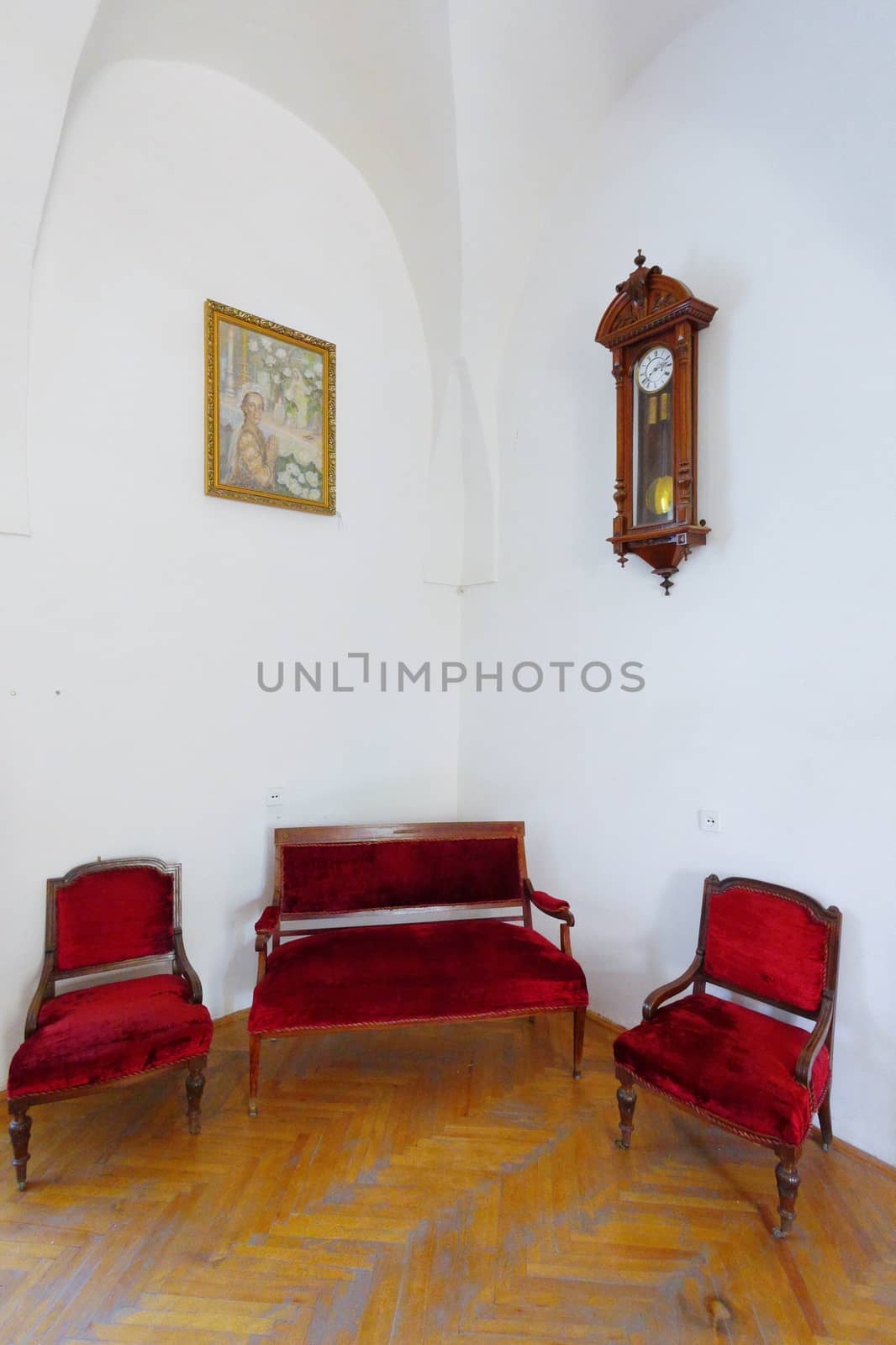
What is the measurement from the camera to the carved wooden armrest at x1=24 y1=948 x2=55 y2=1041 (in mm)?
2455

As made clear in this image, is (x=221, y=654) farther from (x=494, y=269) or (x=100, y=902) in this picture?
(x=494, y=269)

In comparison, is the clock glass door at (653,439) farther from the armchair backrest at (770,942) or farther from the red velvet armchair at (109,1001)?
the red velvet armchair at (109,1001)

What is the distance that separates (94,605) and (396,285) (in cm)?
243

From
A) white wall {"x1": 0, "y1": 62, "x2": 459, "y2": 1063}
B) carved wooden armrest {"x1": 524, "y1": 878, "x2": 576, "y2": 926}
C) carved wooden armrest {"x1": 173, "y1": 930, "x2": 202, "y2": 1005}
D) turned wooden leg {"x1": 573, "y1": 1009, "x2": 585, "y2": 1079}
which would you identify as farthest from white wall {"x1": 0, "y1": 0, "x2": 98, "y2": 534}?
turned wooden leg {"x1": 573, "y1": 1009, "x2": 585, "y2": 1079}

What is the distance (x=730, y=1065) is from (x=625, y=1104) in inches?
16.8

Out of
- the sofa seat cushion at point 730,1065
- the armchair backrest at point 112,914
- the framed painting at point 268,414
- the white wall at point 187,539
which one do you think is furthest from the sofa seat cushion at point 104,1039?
the framed painting at point 268,414

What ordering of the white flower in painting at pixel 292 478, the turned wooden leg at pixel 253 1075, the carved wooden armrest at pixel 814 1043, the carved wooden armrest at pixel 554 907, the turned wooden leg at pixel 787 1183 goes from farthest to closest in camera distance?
1. the white flower in painting at pixel 292 478
2. the carved wooden armrest at pixel 554 907
3. the turned wooden leg at pixel 253 1075
4. the carved wooden armrest at pixel 814 1043
5. the turned wooden leg at pixel 787 1183

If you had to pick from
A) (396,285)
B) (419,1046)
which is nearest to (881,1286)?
(419,1046)

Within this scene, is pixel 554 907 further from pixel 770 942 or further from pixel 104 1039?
pixel 104 1039

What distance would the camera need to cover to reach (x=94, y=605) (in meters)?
2.89

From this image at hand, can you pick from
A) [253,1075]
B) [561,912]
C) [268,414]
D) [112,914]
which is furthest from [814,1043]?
[268,414]

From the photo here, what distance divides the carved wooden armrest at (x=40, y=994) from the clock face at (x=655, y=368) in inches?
133

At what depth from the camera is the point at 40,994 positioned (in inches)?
102

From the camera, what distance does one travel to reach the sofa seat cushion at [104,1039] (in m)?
2.25
